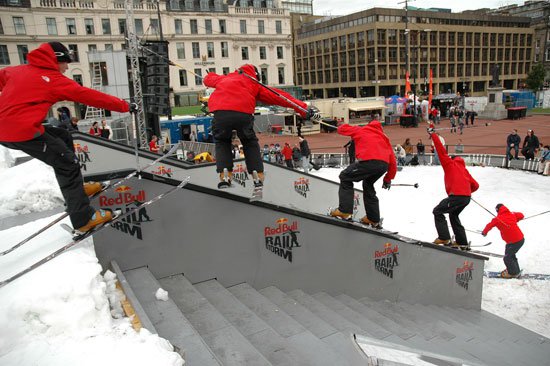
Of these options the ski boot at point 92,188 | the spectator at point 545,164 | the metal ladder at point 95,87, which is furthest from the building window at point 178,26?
the ski boot at point 92,188

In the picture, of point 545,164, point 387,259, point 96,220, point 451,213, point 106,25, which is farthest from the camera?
point 106,25

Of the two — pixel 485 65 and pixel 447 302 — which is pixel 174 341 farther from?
pixel 485 65

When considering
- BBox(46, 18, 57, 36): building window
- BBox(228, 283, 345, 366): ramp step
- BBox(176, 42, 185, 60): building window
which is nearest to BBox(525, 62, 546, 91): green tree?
BBox(176, 42, 185, 60): building window

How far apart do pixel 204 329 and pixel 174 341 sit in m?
0.53

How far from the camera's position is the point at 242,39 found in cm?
5094

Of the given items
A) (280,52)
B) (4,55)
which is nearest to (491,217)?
(280,52)

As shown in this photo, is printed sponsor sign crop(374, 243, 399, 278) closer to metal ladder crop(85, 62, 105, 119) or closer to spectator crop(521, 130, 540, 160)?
spectator crop(521, 130, 540, 160)

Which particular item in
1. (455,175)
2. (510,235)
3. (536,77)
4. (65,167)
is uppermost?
(536,77)

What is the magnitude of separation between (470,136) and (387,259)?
27.9 m

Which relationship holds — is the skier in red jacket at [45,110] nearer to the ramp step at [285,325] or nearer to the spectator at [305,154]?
the ramp step at [285,325]

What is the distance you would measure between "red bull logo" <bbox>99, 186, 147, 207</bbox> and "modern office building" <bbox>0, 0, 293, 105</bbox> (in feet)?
130

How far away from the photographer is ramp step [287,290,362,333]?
16.1 ft

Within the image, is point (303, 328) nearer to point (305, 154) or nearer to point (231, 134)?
point (231, 134)

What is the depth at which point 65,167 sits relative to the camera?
13.0 feet
